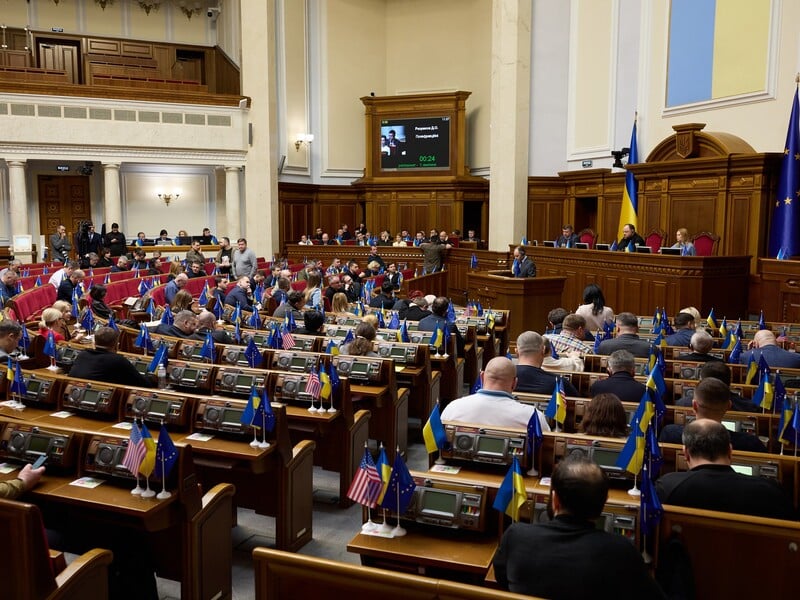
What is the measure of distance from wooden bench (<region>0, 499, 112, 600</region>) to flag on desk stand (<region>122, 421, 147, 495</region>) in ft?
2.21

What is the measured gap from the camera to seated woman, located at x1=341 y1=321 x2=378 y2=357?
5.87 m

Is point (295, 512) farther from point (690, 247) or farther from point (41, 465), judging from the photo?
point (690, 247)

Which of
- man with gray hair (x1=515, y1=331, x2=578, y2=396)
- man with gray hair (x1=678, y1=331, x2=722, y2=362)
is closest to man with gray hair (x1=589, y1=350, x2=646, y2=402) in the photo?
man with gray hair (x1=515, y1=331, x2=578, y2=396)

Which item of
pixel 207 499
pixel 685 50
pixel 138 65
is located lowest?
pixel 207 499

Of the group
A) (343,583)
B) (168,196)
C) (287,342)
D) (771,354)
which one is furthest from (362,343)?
(168,196)

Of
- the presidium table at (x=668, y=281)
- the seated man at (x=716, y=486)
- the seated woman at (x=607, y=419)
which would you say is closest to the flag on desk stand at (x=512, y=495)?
the seated man at (x=716, y=486)

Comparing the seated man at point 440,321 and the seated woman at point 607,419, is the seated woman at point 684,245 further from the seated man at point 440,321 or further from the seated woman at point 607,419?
the seated woman at point 607,419

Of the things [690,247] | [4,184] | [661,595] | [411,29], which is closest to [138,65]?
[4,184]

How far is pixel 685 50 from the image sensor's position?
43.5ft

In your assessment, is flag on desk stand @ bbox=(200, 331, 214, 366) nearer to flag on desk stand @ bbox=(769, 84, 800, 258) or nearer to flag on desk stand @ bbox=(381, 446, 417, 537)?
flag on desk stand @ bbox=(381, 446, 417, 537)

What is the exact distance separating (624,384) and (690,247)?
21.8ft

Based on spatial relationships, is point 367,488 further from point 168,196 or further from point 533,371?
point 168,196

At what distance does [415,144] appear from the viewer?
1998 centimetres

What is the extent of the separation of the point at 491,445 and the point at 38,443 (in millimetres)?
2363
